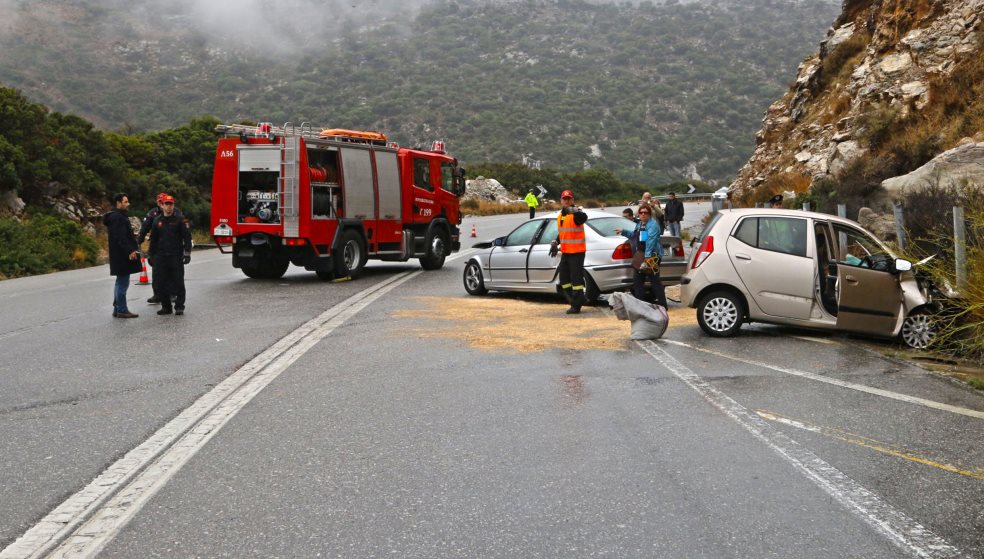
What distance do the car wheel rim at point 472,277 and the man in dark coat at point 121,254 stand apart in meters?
5.39

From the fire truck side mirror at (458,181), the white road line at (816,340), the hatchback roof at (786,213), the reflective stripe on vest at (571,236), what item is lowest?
the white road line at (816,340)

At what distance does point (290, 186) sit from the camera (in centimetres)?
1775

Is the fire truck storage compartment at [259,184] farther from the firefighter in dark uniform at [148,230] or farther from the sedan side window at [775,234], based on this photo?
the sedan side window at [775,234]

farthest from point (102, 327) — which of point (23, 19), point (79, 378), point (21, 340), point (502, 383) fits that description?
point (23, 19)

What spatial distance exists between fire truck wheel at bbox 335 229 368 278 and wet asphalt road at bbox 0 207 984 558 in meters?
7.74

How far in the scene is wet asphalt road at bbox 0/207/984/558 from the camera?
454 cm

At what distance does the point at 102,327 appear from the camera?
1233 centimetres

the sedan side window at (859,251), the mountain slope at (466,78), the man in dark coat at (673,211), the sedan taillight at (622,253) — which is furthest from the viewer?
the mountain slope at (466,78)

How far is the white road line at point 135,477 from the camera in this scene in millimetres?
4465

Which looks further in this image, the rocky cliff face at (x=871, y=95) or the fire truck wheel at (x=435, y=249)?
the rocky cliff face at (x=871, y=95)

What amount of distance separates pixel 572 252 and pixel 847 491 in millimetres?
8459

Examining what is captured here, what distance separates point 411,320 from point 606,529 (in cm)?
834

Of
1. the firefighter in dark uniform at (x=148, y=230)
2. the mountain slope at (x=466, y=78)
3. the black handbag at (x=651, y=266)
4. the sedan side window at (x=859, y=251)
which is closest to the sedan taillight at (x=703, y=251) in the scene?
the black handbag at (x=651, y=266)

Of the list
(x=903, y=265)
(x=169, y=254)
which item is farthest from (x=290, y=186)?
(x=903, y=265)
